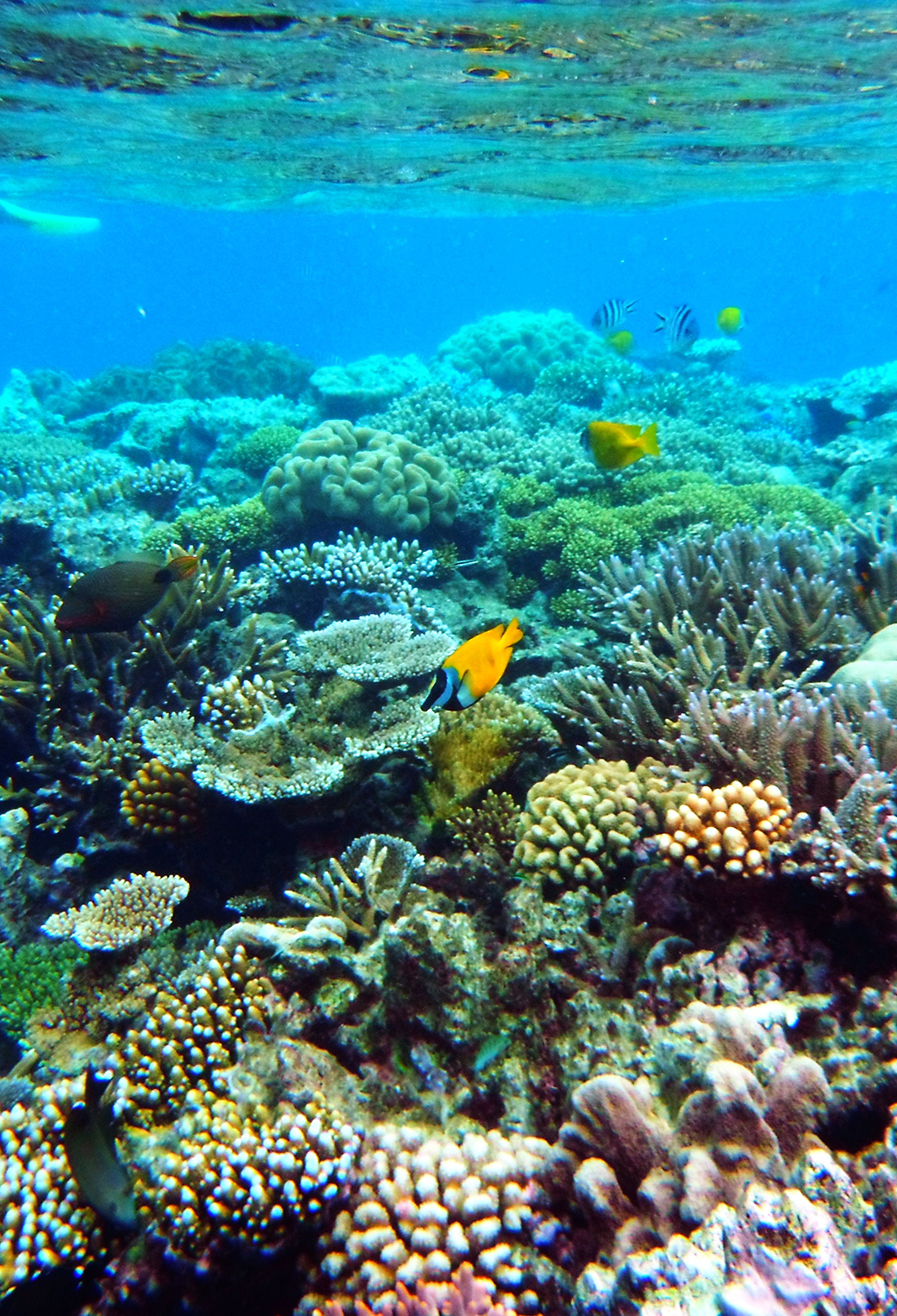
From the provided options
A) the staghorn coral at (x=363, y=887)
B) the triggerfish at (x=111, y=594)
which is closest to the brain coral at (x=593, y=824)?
the staghorn coral at (x=363, y=887)

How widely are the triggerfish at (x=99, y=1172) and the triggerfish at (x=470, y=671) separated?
2.13 m

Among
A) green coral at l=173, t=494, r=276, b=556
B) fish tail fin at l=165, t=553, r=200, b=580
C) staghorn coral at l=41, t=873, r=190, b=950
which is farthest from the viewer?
green coral at l=173, t=494, r=276, b=556

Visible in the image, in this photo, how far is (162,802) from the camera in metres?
4.68

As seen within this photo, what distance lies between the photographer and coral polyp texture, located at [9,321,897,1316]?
2084 millimetres

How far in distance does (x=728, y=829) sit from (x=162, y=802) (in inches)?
144

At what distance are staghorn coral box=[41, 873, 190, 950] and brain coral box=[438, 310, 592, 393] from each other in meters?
20.1

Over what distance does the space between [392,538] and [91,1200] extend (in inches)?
248

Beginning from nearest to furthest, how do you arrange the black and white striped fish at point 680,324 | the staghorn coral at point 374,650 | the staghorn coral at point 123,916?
the staghorn coral at point 123,916, the staghorn coral at point 374,650, the black and white striped fish at point 680,324

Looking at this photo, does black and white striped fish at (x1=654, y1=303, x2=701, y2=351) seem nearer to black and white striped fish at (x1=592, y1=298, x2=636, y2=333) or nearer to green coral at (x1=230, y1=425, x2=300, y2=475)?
black and white striped fish at (x1=592, y1=298, x2=636, y2=333)

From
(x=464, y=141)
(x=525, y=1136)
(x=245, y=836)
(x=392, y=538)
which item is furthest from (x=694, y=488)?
(x=464, y=141)

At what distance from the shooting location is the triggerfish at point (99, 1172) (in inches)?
99.9

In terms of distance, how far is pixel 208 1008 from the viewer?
3.34 meters

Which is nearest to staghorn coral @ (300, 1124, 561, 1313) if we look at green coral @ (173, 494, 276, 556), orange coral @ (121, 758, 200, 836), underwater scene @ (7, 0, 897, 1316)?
underwater scene @ (7, 0, 897, 1316)

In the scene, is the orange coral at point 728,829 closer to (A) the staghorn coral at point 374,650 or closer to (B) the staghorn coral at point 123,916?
(A) the staghorn coral at point 374,650
